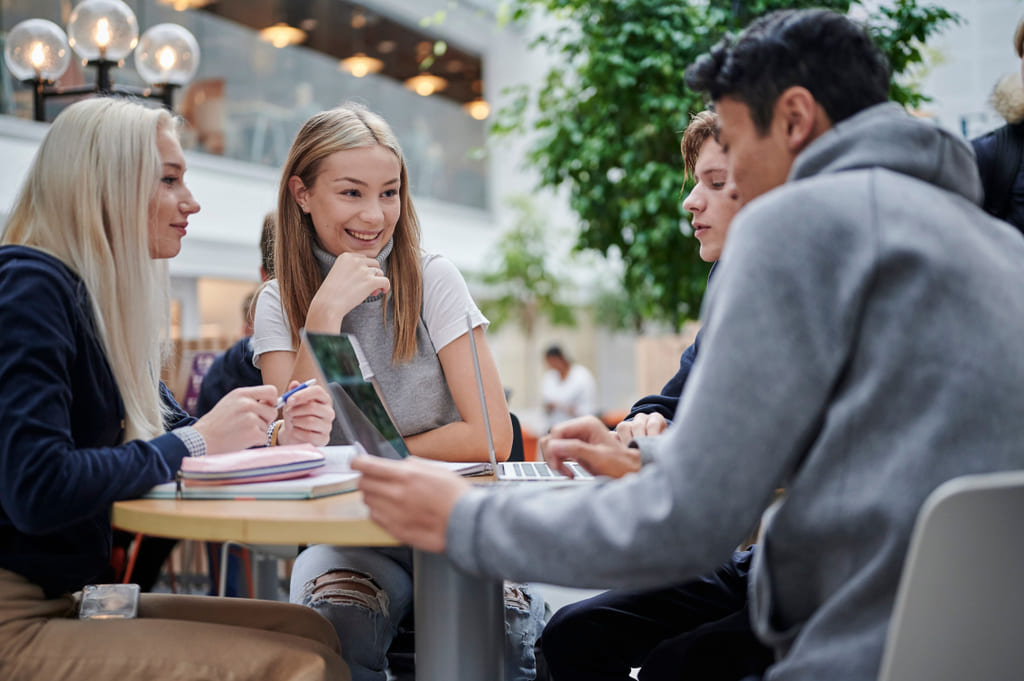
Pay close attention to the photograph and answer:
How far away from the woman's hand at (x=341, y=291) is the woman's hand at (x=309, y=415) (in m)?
0.26

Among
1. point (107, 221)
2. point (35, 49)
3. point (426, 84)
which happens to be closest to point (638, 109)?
point (35, 49)

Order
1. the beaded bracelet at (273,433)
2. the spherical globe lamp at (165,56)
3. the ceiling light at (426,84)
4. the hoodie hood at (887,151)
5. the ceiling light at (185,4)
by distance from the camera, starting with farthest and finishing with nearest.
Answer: the ceiling light at (426,84), the ceiling light at (185,4), the spherical globe lamp at (165,56), the beaded bracelet at (273,433), the hoodie hood at (887,151)

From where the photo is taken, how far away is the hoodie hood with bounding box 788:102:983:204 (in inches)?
40.6

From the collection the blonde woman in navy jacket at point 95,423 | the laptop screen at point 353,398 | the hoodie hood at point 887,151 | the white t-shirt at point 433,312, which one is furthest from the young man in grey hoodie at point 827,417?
the white t-shirt at point 433,312

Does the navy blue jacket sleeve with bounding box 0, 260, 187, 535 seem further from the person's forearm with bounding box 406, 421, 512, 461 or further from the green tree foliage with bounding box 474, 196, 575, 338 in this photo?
the green tree foliage with bounding box 474, 196, 575, 338

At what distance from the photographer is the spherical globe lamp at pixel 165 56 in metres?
4.60

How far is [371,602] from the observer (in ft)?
5.92

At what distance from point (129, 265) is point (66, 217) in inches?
4.6

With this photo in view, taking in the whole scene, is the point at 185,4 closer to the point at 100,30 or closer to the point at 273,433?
the point at 100,30

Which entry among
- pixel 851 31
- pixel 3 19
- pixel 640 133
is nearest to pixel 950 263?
pixel 851 31

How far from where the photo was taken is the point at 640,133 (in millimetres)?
5508

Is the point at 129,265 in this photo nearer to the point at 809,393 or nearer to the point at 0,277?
the point at 0,277

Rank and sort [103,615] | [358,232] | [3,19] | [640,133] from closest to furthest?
[103,615] → [358,232] → [640,133] → [3,19]

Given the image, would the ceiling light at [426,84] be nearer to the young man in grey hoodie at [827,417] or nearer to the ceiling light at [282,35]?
the ceiling light at [282,35]
